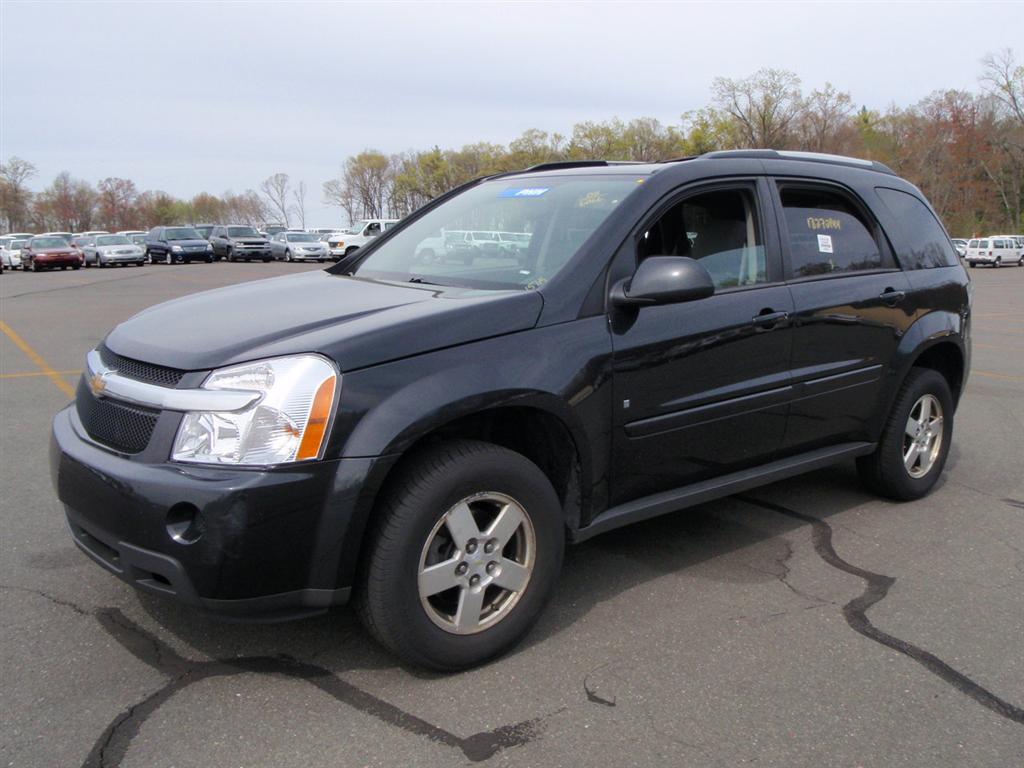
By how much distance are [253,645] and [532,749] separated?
47.2 inches

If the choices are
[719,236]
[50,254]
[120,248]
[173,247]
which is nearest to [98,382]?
[719,236]

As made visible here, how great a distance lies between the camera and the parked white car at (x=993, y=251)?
50.2m

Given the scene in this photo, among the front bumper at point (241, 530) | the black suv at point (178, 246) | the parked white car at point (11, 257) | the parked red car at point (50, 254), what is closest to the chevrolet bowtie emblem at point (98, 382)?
the front bumper at point (241, 530)

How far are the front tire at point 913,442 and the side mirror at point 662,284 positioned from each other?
6.53ft

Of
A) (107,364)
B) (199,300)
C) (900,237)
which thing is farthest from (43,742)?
(900,237)

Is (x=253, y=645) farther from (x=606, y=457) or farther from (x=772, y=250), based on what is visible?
(x=772, y=250)

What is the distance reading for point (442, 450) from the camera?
3006mm

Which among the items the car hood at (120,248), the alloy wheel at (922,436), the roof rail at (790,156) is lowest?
the alloy wheel at (922,436)

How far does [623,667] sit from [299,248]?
143 ft

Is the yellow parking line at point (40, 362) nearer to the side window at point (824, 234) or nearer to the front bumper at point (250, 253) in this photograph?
the side window at point (824, 234)

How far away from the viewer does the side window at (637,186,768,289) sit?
12.7ft

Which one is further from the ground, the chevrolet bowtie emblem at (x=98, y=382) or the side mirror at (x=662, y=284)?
the side mirror at (x=662, y=284)

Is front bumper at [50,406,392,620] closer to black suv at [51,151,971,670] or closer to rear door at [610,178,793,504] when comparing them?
black suv at [51,151,971,670]

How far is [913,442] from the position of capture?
4.96 meters
